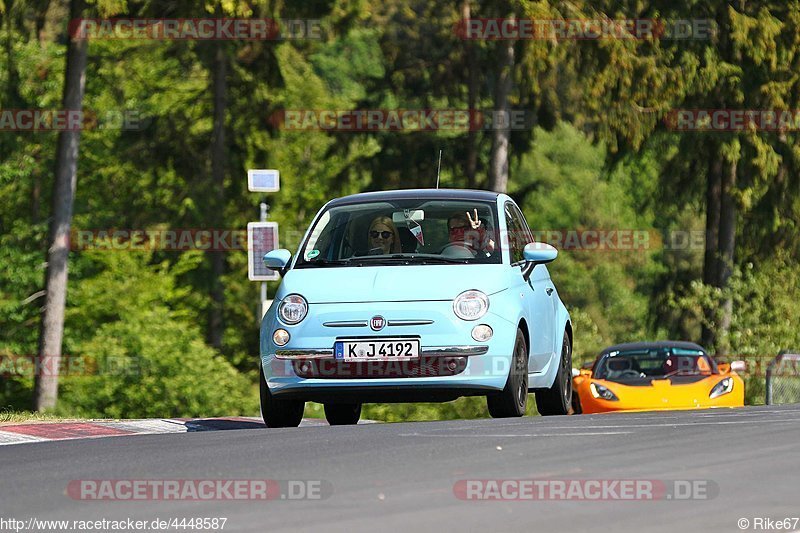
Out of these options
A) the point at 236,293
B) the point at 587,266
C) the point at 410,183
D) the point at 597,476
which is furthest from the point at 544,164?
the point at 597,476

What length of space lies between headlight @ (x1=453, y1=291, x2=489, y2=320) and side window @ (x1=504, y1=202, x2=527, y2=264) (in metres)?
0.94

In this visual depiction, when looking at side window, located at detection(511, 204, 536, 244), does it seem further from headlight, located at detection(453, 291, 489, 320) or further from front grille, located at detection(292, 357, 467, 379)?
front grille, located at detection(292, 357, 467, 379)

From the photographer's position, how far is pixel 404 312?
12922 millimetres

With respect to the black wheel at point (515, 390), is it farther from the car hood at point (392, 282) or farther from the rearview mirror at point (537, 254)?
the rearview mirror at point (537, 254)

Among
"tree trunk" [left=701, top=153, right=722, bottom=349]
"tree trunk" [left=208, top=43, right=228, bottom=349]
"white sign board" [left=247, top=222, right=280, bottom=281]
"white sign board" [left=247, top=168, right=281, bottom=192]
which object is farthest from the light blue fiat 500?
"tree trunk" [left=208, top=43, right=228, bottom=349]

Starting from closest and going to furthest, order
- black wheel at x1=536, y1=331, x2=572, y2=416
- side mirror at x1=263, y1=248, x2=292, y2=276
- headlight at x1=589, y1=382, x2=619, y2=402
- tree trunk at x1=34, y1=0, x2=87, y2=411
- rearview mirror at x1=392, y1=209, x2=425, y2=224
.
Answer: side mirror at x1=263, y1=248, x2=292, y2=276 < rearview mirror at x1=392, y1=209, x2=425, y2=224 < black wheel at x1=536, y1=331, x2=572, y2=416 < headlight at x1=589, y1=382, x2=619, y2=402 < tree trunk at x1=34, y1=0, x2=87, y2=411

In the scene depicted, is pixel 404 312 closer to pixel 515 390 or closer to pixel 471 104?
pixel 515 390

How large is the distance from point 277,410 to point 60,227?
20.1 metres

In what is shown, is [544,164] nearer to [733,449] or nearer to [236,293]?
[236,293]

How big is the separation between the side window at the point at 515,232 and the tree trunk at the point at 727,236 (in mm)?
21781

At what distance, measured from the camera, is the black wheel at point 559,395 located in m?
15.5

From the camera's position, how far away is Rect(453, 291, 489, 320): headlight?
12992 mm

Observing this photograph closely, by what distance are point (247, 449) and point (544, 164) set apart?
7914 centimetres

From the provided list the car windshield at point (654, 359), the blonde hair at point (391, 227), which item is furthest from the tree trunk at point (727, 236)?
the blonde hair at point (391, 227)
